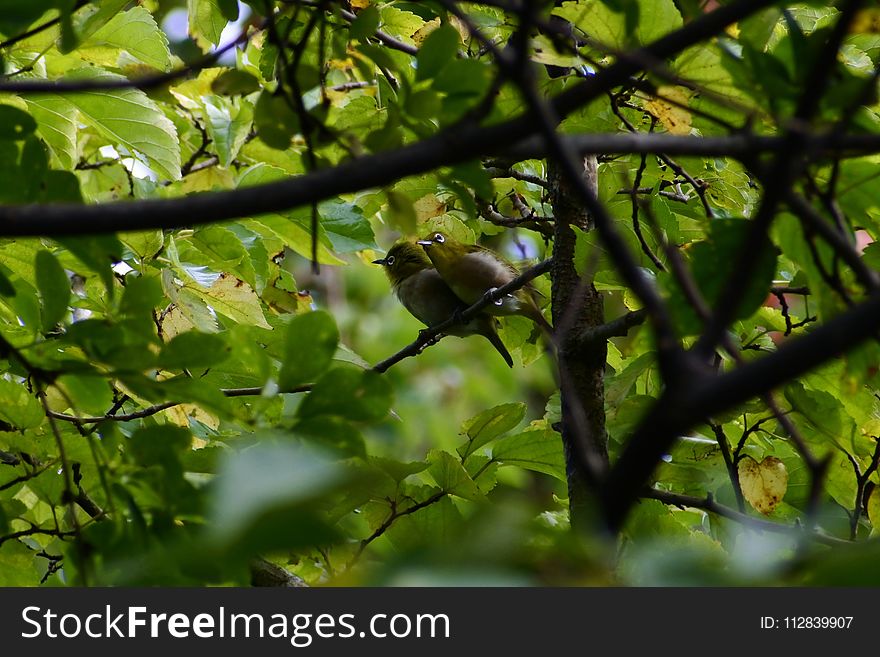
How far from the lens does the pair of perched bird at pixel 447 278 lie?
13.8 ft

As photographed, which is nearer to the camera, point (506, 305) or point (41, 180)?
point (41, 180)

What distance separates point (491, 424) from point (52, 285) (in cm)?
125

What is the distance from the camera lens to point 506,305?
3121 millimetres

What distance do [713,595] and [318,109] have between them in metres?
0.84

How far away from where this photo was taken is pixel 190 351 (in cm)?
117

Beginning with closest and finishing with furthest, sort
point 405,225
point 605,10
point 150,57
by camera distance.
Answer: point 405,225 → point 605,10 → point 150,57

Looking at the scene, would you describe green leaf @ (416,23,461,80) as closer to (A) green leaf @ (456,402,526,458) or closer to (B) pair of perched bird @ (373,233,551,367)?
Answer: (A) green leaf @ (456,402,526,458)

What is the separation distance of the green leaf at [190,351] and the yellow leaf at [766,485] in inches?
57.4

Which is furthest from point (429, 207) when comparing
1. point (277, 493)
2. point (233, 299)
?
point (277, 493)

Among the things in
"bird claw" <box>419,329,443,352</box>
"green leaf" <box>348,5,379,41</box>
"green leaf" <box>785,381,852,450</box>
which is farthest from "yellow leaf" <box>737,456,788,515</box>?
"green leaf" <box>348,5,379,41</box>

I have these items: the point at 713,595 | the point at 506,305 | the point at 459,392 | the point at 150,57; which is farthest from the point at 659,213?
the point at 459,392

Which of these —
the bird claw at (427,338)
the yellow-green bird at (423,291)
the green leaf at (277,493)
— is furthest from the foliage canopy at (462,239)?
the yellow-green bird at (423,291)

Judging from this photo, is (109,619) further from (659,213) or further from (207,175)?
(207,175)

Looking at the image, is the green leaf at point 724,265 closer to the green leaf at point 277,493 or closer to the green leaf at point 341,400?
the green leaf at point 341,400
